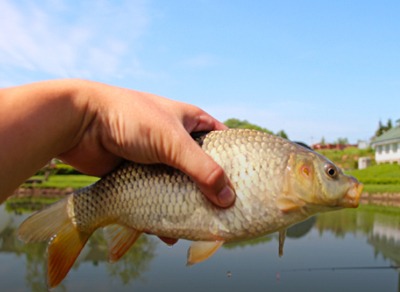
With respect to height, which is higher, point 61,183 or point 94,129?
point 94,129

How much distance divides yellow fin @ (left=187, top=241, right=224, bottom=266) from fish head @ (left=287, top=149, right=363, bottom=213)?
0.31 m

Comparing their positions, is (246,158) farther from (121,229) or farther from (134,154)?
(121,229)

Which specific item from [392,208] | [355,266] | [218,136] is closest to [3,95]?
[218,136]

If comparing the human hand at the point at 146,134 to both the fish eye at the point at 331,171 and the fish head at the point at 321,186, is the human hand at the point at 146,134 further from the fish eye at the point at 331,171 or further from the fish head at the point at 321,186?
the fish eye at the point at 331,171

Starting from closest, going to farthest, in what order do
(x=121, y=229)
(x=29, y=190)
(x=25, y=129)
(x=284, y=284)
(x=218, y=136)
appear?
(x=25, y=129) < (x=218, y=136) < (x=121, y=229) < (x=284, y=284) < (x=29, y=190)

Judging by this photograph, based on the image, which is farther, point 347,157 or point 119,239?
point 347,157

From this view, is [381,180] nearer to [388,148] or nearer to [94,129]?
[388,148]

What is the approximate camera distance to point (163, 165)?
148 centimetres

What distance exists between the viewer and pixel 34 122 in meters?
1.33

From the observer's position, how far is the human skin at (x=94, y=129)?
1.31 metres

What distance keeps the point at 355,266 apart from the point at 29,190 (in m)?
19.5

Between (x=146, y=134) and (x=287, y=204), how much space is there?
1.73ft

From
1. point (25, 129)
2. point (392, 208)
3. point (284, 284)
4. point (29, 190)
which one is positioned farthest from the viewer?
point (29, 190)

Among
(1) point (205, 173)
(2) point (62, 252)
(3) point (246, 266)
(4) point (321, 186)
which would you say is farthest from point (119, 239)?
(3) point (246, 266)
